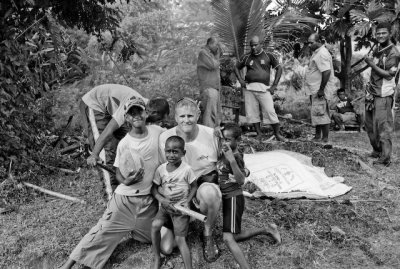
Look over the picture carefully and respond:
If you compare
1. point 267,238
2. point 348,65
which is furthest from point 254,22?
point 267,238

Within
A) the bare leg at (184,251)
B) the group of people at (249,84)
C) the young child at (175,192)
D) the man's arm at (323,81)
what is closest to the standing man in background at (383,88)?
the man's arm at (323,81)

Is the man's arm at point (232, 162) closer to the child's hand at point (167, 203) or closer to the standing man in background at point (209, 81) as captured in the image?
the child's hand at point (167, 203)

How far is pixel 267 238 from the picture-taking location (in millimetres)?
3742

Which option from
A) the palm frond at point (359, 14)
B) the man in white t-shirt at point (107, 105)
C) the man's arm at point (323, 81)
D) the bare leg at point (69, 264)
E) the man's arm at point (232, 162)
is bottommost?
the bare leg at point (69, 264)

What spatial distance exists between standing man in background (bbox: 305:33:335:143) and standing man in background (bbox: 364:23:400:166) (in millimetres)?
841

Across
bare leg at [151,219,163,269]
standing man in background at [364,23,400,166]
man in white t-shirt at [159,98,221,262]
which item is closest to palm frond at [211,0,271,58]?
standing man in background at [364,23,400,166]

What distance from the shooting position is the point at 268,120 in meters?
6.99

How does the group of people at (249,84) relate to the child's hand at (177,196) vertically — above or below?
above

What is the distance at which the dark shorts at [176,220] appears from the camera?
331cm

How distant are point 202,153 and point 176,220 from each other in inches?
23.0

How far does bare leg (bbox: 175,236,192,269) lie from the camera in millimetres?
3205

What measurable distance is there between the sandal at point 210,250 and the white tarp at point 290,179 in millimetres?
1255

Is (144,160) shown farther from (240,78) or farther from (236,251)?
(240,78)

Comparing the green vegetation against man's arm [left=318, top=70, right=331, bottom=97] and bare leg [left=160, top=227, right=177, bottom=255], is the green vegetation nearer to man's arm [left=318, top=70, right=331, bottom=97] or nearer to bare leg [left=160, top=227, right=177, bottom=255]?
bare leg [left=160, top=227, right=177, bottom=255]
